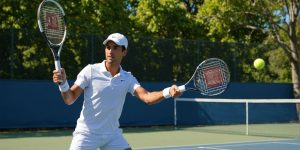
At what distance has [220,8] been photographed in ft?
57.0

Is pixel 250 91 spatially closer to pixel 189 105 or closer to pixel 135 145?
pixel 189 105

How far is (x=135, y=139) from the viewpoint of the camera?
1102cm

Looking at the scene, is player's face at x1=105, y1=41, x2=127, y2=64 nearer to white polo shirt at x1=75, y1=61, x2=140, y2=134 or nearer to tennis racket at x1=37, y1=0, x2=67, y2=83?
white polo shirt at x1=75, y1=61, x2=140, y2=134

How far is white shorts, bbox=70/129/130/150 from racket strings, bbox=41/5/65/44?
81cm

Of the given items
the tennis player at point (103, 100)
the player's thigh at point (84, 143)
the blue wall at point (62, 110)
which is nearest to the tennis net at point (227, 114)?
the blue wall at point (62, 110)

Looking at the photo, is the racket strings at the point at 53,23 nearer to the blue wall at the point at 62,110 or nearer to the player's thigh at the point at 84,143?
the player's thigh at the point at 84,143

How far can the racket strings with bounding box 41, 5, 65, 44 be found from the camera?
433cm

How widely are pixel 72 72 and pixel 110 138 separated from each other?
954cm

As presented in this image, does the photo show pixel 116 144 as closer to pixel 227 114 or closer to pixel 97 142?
pixel 97 142

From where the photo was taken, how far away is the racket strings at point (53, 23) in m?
4.33

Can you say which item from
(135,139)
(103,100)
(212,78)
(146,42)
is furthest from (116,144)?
(146,42)

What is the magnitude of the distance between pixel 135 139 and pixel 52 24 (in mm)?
6817

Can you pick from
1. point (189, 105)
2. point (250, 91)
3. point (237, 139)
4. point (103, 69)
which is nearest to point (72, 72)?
point (189, 105)

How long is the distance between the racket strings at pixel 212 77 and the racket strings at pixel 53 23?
116 cm
